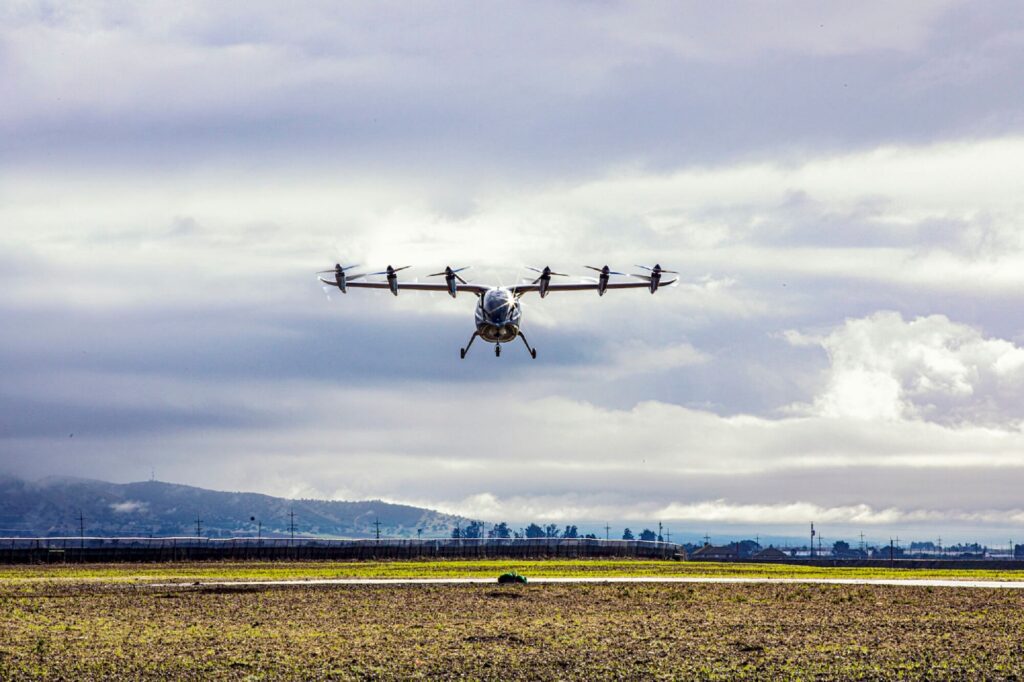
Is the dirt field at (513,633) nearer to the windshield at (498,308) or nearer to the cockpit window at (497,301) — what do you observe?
the windshield at (498,308)

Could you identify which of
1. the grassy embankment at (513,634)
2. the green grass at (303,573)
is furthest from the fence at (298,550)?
the grassy embankment at (513,634)

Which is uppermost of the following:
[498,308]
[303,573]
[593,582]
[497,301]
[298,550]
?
[497,301]

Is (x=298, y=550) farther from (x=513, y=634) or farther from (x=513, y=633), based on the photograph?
(x=513, y=634)

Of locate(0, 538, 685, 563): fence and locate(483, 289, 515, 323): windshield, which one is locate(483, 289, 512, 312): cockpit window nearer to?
locate(483, 289, 515, 323): windshield

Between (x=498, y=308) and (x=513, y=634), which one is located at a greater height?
(x=498, y=308)

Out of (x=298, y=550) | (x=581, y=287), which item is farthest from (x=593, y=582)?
(x=298, y=550)

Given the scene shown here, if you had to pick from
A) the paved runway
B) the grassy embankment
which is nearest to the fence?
the paved runway

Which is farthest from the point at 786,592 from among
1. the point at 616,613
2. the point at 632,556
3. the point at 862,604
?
the point at 632,556
